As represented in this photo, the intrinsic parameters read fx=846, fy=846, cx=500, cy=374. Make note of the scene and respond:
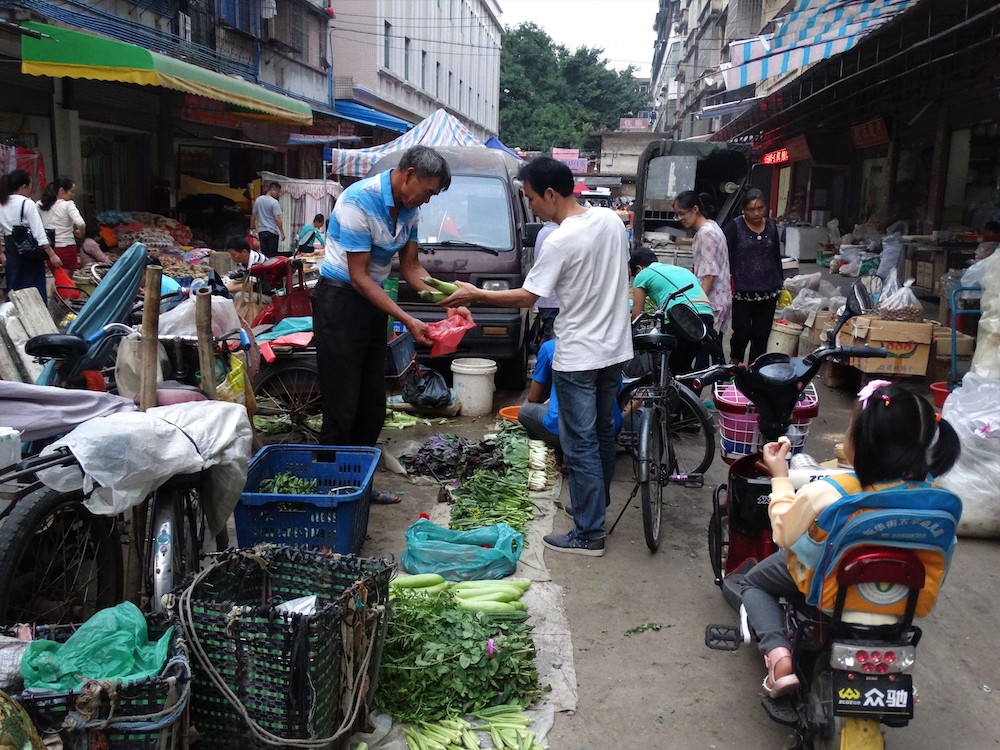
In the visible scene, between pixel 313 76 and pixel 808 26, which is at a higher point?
pixel 313 76

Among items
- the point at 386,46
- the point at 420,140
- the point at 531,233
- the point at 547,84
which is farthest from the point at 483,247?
the point at 547,84

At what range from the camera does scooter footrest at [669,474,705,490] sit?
5664mm

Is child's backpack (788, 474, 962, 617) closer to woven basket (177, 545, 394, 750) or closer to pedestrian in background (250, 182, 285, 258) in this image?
woven basket (177, 545, 394, 750)

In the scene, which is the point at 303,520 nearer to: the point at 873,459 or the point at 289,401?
the point at 873,459

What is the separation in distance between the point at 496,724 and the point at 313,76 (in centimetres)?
2509

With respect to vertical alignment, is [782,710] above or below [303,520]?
below

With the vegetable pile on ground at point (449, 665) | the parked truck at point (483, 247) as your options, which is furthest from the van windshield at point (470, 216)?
the vegetable pile on ground at point (449, 665)

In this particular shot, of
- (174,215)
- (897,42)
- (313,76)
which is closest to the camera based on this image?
(897,42)

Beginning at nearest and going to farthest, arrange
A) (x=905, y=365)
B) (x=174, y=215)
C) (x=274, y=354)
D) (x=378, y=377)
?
(x=378, y=377) → (x=274, y=354) → (x=905, y=365) → (x=174, y=215)

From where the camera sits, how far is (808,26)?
31.9 feet

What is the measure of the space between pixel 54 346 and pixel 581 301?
247cm

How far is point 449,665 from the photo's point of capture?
10.4 feet

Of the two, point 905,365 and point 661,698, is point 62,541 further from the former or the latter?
point 905,365

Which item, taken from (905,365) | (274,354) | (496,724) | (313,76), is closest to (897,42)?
(905,365)
